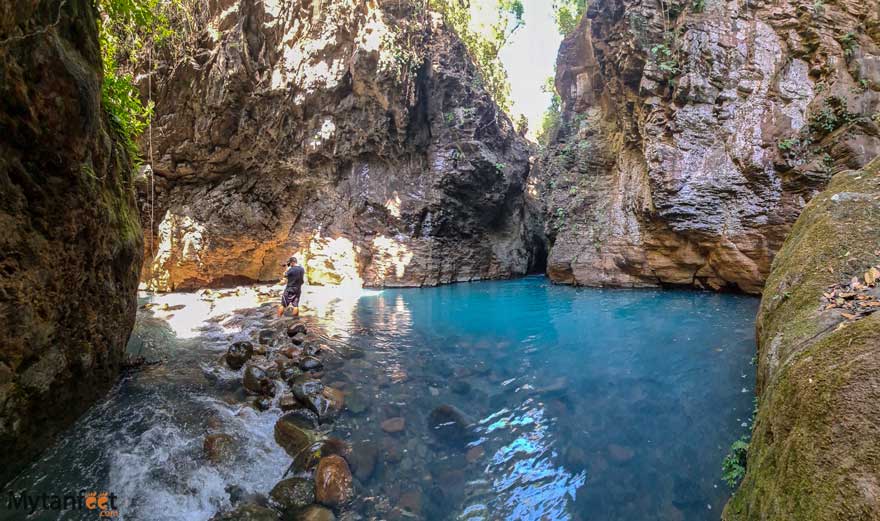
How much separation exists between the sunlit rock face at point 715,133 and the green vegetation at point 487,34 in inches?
307

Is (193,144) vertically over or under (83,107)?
over

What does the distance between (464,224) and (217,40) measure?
43.4ft

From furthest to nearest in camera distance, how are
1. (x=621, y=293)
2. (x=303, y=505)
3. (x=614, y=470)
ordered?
(x=621, y=293) → (x=614, y=470) → (x=303, y=505)

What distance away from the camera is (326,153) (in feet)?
58.3

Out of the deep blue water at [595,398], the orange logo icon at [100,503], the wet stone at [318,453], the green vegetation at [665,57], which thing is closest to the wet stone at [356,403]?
the deep blue water at [595,398]

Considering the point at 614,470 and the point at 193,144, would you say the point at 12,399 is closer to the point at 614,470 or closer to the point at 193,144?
the point at 614,470

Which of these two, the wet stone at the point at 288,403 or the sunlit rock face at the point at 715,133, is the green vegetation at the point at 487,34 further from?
the wet stone at the point at 288,403

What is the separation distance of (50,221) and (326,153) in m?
15.7

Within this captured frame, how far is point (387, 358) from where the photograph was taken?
6.38m

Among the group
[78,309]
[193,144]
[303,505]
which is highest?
[193,144]

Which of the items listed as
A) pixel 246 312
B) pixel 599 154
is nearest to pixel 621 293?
pixel 599 154

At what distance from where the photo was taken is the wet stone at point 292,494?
283 cm

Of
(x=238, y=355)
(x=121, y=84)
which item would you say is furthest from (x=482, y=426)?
(x=121, y=84)

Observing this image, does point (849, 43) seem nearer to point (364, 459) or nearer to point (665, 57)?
point (665, 57)
